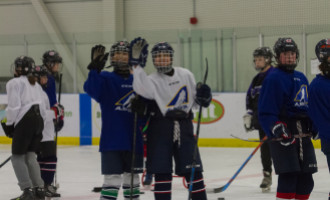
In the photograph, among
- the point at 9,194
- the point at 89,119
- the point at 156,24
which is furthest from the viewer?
the point at 156,24

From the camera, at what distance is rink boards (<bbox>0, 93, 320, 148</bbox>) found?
10.5 meters

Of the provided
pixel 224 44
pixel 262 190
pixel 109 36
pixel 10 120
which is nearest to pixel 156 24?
pixel 109 36

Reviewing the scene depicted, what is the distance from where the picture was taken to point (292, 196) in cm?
404

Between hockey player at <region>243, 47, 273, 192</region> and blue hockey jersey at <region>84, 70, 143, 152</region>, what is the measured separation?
1.74 meters

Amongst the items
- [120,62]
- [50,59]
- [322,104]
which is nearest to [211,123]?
[50,59]

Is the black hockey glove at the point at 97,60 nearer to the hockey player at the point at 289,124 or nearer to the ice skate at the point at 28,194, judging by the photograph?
the hockey player at the point at 289,124

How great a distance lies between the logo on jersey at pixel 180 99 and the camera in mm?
4008

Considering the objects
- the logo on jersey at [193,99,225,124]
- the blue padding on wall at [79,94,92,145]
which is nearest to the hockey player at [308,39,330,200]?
the logo on jersey at [193,99,225,124]

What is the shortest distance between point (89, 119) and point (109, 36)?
2694 millimetres

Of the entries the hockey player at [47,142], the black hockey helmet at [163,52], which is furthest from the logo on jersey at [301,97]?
the hockey player at [47,142]

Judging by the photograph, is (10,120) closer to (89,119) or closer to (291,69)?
(291,69)

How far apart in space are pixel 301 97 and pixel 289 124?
0.16m

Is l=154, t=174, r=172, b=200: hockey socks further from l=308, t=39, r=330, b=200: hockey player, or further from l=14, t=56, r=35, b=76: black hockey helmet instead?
l=14, t=56, r=35, b=76: black hockey helmet

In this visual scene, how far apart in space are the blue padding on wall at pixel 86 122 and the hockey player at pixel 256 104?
5.33 metres
